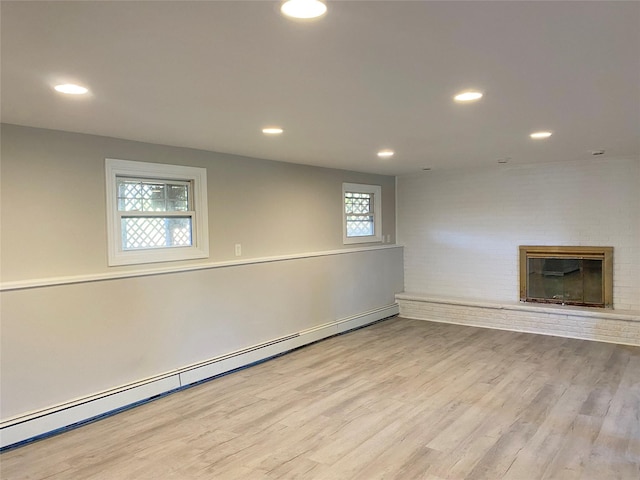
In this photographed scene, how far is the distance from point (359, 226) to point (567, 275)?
9.36 ft

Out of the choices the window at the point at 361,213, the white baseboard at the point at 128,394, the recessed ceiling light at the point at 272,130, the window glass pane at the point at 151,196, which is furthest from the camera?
the window at the point at 361,213

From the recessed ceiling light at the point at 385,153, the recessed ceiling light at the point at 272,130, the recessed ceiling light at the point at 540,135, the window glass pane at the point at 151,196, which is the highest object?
the recessed ceiling light at the point at 385,153

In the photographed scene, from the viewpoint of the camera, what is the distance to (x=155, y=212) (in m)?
4.05

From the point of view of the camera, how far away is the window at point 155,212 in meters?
3.72

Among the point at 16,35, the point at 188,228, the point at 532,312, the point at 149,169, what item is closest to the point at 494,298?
the point at 532,312

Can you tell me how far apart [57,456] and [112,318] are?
1048 millimetres

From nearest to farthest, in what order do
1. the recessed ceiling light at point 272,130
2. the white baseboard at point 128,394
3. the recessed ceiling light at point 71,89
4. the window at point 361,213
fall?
the recessed ceiling light at point 71,89, the white baseboard at point 128,394, the recessed ceiling light at point 272,130, the window at point 361,213

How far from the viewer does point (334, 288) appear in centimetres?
600

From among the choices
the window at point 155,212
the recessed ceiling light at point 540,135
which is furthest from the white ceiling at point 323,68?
the window at point 155,212

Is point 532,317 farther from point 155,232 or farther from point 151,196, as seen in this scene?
point 151,196

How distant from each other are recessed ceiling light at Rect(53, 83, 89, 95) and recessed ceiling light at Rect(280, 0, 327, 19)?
1.37 meters

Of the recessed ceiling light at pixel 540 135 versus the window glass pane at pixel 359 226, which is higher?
the recessed ceiling light at pixel 540 135

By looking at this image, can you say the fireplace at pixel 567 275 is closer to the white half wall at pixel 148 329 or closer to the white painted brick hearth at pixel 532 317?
the white painted brick hearth at pixel 532 317

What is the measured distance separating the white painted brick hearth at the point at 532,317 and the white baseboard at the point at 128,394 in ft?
6.56
